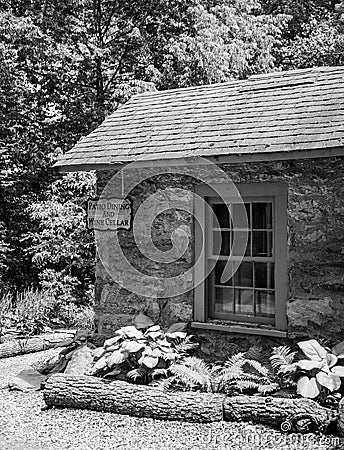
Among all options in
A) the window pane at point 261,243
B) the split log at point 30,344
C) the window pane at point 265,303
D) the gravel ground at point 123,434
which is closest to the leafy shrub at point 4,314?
the split log at point 30,344

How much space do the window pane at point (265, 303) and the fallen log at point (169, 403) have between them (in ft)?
4.31

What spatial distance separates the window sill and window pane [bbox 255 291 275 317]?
0.23 meters

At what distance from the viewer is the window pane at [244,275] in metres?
7.40

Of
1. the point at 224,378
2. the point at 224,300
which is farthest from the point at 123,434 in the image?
the point at 224,300

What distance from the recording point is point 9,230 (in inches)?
611

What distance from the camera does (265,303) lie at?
7.30 meters

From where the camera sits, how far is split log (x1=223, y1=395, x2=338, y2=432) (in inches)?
225

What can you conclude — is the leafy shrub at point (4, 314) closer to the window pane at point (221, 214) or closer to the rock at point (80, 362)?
the rock at point (80, 362)

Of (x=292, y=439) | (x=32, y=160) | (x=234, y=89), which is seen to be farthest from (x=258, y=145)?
(x=32, y=160)

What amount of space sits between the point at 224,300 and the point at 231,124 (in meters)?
2.17

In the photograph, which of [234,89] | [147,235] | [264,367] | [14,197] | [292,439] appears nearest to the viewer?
[292,439]

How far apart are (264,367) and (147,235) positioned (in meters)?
2.25

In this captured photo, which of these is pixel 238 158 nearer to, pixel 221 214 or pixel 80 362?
pixel 221 214

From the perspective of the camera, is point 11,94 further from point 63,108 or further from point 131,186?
point 131,186
